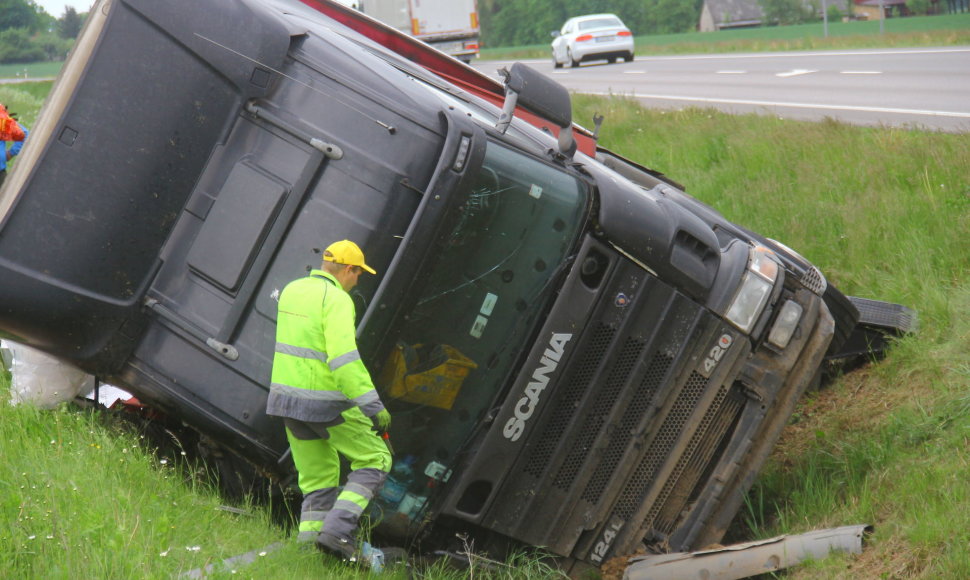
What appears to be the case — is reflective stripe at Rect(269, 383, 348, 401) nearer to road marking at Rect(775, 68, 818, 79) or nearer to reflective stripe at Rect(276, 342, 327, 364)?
reflective stripe at Rect(276, 342, 327, 364)

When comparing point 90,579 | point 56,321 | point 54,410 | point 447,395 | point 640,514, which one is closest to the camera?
point 90,579

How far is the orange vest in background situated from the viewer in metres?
8.66

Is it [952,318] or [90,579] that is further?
[952,318]

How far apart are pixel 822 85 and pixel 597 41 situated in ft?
44.2

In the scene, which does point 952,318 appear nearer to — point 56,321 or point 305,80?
point 305,80

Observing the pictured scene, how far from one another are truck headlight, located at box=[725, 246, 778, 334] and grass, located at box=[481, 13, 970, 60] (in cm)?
1738

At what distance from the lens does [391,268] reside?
12.9 feet

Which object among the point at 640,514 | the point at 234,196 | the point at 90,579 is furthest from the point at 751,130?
the point at 90,579

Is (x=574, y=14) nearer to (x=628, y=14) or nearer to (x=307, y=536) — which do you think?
(x=628, y=14)

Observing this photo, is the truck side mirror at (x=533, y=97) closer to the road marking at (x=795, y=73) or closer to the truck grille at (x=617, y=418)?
the truck grille at (x=617, y=418)

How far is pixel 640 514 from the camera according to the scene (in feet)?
15.4

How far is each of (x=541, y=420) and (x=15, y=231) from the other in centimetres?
212

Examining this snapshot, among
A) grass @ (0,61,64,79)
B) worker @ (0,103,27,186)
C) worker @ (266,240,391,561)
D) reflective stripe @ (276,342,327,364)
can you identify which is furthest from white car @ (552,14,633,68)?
grass @ (0,61,64,79)

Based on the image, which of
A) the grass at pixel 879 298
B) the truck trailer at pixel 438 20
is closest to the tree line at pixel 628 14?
the truck trailer at pixel 438 20
